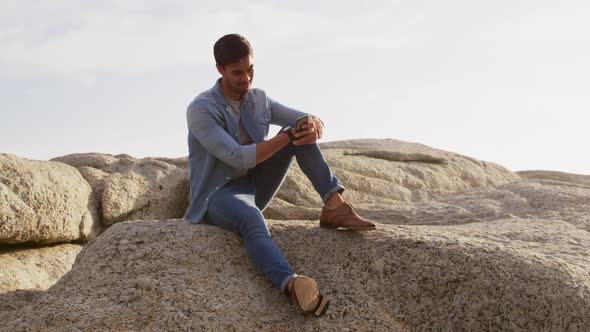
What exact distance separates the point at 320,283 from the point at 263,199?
2.90 ft

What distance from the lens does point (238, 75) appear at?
511 cm

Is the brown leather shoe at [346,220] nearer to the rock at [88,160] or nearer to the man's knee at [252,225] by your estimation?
the man's knee at [252,225]

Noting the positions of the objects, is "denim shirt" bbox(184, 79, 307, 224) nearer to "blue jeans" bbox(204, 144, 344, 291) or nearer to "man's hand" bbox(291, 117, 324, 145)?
"blue jeans" bbox(204, 144, 344, 291)

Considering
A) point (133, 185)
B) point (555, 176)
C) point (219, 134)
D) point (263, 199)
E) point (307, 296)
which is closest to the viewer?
point (307, 296)

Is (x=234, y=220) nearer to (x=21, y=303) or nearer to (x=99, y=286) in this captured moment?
(x=99, y=286)

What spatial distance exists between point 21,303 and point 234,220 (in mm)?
2220

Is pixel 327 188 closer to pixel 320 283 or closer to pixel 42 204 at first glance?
pixel 320 283

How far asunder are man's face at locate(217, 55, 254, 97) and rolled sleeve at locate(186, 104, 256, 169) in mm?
250

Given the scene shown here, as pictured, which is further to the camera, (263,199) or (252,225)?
(263,199)

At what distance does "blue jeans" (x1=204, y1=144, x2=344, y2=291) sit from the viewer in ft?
15.4

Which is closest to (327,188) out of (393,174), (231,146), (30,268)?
(231,146)

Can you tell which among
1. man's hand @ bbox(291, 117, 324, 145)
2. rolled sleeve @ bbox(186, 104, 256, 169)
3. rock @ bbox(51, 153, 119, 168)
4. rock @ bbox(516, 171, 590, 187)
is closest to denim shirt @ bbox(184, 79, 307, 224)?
rolled sleeve @ bbox(186, 104, 256, 169)

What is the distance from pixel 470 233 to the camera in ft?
20.5

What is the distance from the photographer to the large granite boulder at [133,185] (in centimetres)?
869
